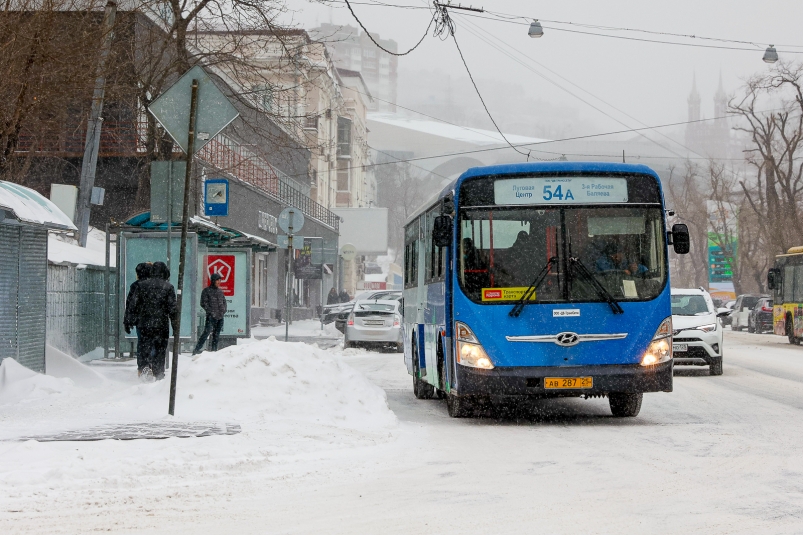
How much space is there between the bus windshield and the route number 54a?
11 cm

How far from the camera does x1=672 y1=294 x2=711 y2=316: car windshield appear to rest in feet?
71.9

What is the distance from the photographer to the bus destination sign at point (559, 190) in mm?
12570

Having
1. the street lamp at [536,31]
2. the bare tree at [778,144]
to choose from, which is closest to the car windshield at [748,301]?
the bare tree at [778,144]

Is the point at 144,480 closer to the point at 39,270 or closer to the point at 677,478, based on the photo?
the point at 677,478

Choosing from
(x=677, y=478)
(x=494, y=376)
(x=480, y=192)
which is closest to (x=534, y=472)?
(x=677, y=478)

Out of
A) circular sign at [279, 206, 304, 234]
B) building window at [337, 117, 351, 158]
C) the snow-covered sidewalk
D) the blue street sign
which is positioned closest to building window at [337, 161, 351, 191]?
building window at [337, 117, 351, 158]

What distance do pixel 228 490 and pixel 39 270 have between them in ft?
29.0

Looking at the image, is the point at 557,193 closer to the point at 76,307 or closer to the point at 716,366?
the point at 716,366

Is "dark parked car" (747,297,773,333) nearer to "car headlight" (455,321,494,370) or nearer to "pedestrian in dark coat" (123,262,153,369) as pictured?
"pedestrian in dark coat" (123,262,153,369)

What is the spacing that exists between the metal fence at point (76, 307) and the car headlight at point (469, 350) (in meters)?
8.72

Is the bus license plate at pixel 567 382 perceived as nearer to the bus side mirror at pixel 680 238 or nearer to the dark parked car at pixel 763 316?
the bus side mirror at pixel 680 238

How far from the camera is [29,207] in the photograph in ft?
46.0

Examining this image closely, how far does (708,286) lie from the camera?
3575 inches

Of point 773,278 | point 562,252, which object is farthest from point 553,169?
point 773,278
